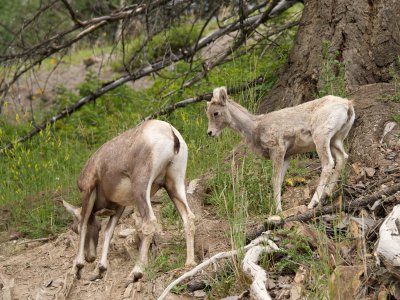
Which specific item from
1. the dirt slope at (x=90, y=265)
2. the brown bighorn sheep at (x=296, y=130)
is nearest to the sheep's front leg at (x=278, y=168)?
the brown bighorn sheep at (x=296, y=130)

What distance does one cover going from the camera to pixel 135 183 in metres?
8.31

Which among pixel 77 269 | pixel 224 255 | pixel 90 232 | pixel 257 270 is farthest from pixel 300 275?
pixel 90 232

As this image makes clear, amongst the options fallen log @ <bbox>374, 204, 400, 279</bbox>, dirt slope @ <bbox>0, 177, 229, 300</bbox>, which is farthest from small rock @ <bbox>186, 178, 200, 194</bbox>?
fallen log @ <bbox>374, 204, 400, 279</bbox>

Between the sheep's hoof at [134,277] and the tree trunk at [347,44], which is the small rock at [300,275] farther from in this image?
the tree trunk at [347,44]

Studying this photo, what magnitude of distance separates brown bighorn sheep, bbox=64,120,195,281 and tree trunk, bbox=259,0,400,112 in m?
2.61

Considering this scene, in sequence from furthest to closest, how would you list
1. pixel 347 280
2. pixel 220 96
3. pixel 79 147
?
pixel 79 147, pixel 220 96, pixel 347 280

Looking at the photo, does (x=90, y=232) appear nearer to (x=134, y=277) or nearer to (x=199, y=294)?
(x=134, y=277)

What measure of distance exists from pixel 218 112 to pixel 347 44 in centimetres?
182

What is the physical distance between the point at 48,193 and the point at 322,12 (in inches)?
168

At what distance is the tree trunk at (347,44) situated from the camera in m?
10.2

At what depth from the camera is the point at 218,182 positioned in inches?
387

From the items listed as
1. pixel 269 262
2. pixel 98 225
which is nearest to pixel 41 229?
pixel 98 225

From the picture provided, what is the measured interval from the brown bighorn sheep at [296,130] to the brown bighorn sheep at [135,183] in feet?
3.77

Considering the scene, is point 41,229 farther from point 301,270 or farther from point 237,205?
point 301,270
